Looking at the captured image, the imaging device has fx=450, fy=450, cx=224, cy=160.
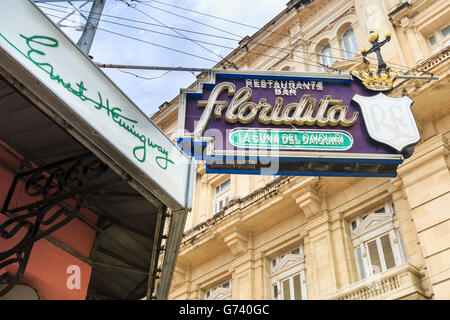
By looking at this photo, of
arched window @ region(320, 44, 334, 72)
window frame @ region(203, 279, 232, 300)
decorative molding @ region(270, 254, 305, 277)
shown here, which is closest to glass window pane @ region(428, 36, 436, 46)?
arched window @ region(320, 44, 334, 72)

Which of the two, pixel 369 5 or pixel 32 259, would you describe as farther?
pixel 369 5

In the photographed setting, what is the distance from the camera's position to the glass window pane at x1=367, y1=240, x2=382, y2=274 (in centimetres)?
1409

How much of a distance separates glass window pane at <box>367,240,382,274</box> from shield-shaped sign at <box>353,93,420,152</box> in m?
8.49

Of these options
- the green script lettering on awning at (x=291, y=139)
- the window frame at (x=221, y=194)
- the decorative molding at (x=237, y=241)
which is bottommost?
the green script lettering on awning at (x=291, y=139)

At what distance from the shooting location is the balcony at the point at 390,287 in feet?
39.1

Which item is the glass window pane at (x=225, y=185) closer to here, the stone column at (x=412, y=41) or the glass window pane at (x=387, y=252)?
the glass window pane at (x=387, y=252)

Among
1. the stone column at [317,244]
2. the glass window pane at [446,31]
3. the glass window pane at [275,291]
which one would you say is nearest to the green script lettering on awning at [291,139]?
the stone column at [317,244]

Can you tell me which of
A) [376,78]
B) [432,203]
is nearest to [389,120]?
[376,78]

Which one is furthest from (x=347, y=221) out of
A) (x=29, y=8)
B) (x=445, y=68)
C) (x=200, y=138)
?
(x=29, y=8)

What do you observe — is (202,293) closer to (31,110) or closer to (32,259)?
(32,259)

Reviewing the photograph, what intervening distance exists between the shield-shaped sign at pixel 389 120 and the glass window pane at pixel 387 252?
8.23 meters

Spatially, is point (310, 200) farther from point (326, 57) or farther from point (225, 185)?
point (326, 57)

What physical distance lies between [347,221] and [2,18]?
1400 centimetres

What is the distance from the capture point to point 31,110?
534cm
